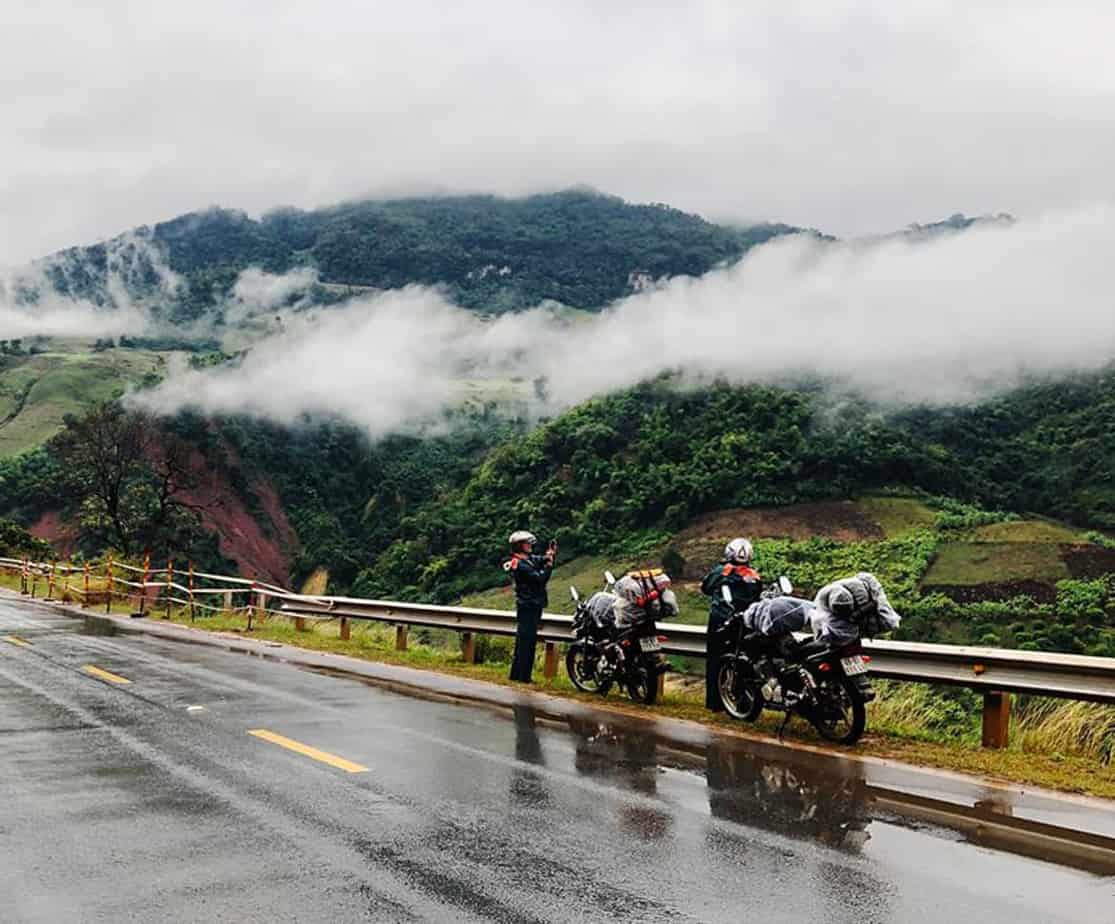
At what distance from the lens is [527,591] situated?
45.2ft

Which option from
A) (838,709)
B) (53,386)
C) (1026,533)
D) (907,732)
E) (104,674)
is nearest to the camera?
(838,709)

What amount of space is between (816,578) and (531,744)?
7374 centimetres

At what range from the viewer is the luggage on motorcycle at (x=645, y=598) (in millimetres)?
11992

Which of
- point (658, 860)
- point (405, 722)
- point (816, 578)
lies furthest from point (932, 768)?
point (816, 578)

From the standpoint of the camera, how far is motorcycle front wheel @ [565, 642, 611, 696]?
12.8 metres

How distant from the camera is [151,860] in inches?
223

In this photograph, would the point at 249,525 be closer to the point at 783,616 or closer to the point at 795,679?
the point at 783,616

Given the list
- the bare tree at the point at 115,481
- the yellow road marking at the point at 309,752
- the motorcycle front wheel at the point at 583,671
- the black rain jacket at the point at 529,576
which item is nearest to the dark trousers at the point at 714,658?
the motorcycle front wheel at the point at 583,671

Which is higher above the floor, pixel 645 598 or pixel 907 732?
pixel 645 598

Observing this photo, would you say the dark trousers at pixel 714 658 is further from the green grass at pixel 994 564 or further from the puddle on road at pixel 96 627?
the green grass at pixel 994 564

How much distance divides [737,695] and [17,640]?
42.6 feet

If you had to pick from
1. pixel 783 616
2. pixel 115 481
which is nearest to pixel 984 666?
pixel 783 616

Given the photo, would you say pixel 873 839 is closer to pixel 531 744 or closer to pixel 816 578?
pixel 531 744

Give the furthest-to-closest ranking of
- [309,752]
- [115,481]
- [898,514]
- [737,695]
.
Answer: [898,514], [115,481], [737,695], [309,752]
